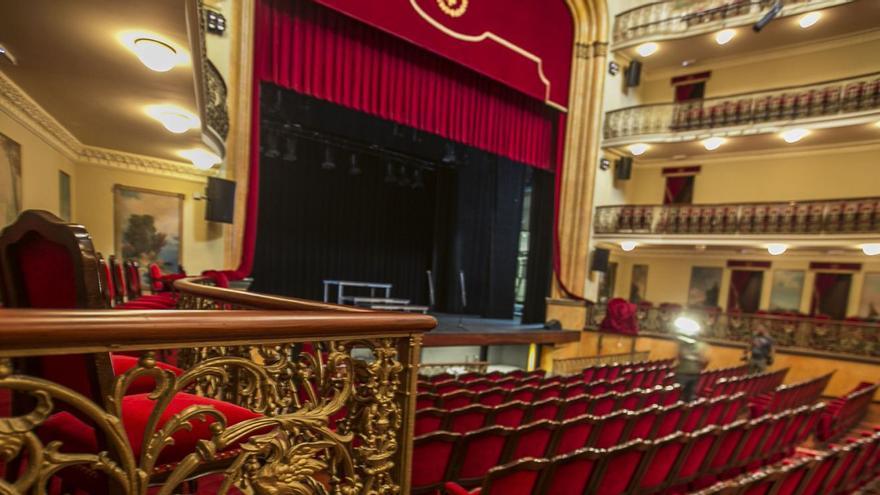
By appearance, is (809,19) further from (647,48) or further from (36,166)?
(36,166)

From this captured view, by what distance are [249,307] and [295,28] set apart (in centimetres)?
633

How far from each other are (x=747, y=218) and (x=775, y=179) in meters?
2.30

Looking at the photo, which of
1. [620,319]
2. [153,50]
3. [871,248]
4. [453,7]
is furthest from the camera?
→ [620,319]

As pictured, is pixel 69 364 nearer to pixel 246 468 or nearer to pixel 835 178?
pixel 246 468

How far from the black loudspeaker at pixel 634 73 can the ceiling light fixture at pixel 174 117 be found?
11.6 meters

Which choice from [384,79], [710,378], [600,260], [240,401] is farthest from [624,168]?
[240,401]

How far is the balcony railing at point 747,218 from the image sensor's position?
9.16 m

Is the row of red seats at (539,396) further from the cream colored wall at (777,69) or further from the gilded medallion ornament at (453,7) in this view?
the cream colored wall at (777,69)

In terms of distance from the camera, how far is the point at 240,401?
5.03 ft

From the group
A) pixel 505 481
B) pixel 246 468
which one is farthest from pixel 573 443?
pixel 246 468

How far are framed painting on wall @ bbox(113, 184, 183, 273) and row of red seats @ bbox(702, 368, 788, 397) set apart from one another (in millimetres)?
7638

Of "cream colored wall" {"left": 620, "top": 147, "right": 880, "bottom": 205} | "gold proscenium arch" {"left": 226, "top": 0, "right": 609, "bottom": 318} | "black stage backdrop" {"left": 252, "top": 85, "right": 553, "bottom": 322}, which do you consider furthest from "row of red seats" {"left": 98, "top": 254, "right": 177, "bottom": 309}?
"cream colored wall" {"left": 620, "top": 147, "right": 880, "bottom": 205}

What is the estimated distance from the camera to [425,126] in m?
8.39

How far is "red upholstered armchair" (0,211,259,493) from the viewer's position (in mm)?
821
